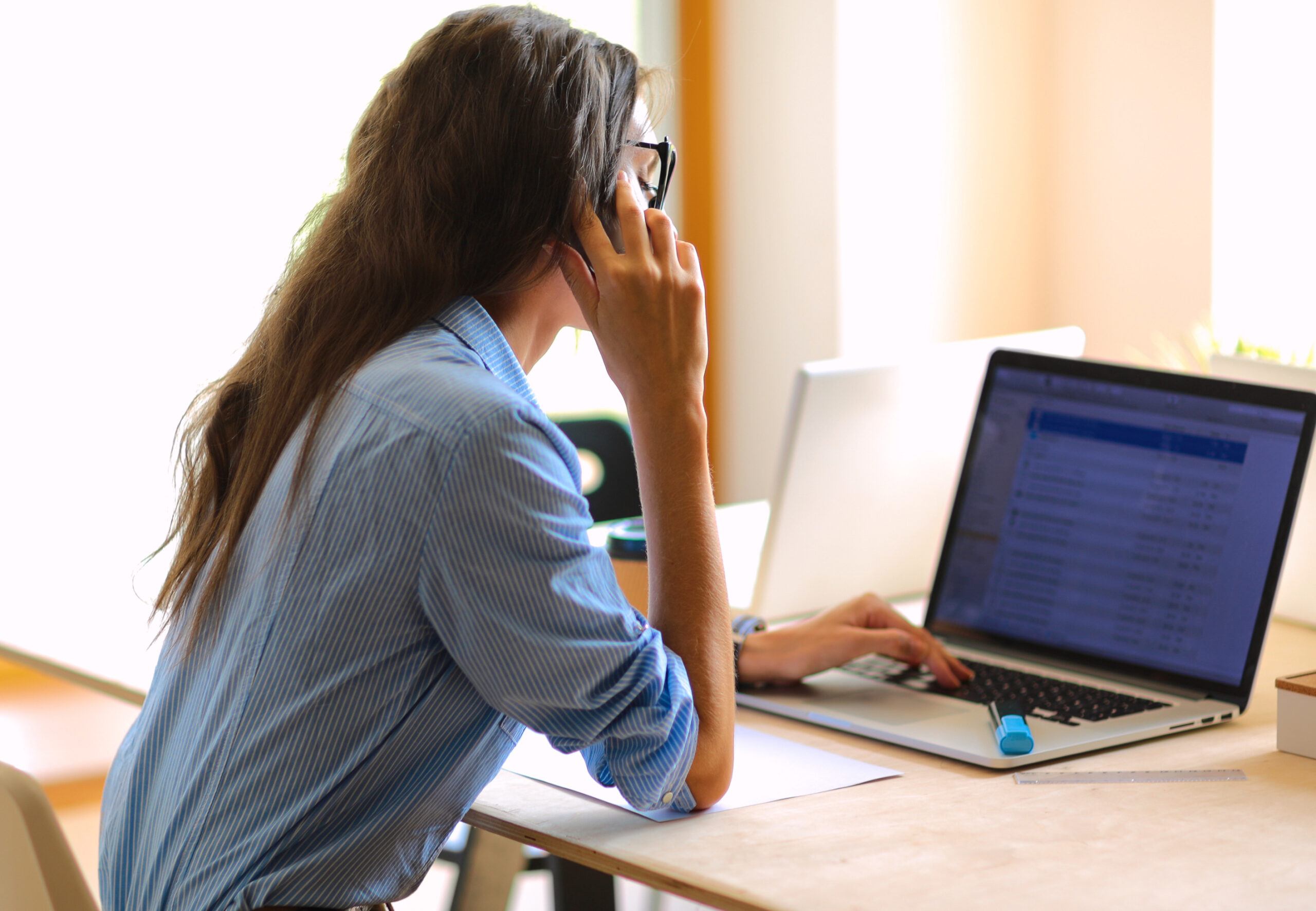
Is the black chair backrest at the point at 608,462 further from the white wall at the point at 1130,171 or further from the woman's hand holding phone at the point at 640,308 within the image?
the woman's hand holding phone at the point at 640,308

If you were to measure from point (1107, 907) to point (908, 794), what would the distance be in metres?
0.24

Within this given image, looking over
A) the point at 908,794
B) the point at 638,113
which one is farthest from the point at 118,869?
the point at 638,113

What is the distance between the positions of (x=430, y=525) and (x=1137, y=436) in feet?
2.60

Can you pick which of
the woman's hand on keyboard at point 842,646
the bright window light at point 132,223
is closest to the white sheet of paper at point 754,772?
the woman's hand on keyboard at point 842,646

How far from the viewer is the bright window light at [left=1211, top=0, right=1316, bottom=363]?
2.77 m

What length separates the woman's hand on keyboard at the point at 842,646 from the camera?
1.31 m

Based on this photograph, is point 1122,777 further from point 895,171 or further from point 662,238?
point 895,171

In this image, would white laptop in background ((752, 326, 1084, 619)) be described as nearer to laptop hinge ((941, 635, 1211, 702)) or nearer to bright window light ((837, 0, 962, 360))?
laptop hinge ((941, 635, 1211, 702))

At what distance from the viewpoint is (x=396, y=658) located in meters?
0.92

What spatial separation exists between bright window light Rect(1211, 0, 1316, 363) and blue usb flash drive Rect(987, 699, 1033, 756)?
1.80 meters

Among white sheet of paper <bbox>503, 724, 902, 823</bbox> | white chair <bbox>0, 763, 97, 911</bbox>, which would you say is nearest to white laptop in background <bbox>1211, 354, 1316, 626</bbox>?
white sheet of paper <bbox>503, 724, 902, 823</bbox>

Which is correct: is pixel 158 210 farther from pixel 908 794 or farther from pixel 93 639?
pixel 908 794

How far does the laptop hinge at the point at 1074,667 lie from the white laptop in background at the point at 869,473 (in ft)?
0.68

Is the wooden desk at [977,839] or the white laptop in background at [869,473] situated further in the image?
the white laptop in background at [869,473]
